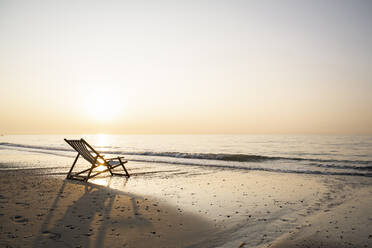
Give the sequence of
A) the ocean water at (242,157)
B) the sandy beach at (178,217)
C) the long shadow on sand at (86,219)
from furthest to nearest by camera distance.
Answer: the ocean water at (242,157)
the sandy beach at (178,217)
the long shadow on sand at (86,219)

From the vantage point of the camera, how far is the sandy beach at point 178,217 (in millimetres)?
4285

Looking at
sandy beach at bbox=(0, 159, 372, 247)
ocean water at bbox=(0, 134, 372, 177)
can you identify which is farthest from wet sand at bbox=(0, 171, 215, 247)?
ocean water at bbox=(0, 134, 372, 177)

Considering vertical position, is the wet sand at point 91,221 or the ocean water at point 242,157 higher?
the wet sand at point 91,221

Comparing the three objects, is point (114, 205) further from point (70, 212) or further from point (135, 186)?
point (135, 186)

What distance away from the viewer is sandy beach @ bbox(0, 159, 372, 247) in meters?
4.29

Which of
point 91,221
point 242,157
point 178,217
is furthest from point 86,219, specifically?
point 242,157

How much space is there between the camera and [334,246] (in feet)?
14.0

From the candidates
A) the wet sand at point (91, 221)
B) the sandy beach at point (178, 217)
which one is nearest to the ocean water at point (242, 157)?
the sandy beach at point (178, 217)

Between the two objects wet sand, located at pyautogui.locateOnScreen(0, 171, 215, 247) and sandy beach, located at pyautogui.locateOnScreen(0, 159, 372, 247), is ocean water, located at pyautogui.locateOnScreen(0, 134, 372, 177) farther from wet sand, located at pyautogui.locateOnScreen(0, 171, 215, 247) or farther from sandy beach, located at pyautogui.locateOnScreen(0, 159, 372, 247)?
wet sand, located at pyautogui.locateOnScreen(0, 171, 215, 247)

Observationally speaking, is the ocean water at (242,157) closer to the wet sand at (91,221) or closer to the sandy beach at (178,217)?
the sandy beach at (178,217)

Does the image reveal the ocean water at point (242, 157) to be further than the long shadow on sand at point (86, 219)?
Yes

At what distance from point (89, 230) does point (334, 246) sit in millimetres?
4540

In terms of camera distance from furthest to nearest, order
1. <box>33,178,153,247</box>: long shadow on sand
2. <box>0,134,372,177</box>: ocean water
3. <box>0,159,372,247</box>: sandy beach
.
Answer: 1. <box>0,134,372,177</box>: ocean water
2. <box>0,159,372,247</box>: sandy beach
3. <box>33,178,153,247</box>: long shadow on sand

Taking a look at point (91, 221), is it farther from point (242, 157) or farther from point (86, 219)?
point (242, 157)
